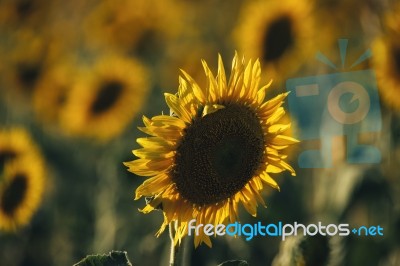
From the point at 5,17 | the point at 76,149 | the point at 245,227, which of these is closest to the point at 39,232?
the point at 76,149

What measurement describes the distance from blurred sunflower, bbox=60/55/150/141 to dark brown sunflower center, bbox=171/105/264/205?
3.12ft

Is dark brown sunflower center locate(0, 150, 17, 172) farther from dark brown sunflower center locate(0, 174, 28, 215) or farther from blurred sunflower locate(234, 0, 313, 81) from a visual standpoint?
blurred sunflower locate(234, 0, 313, 81)

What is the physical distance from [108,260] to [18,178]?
91 cm

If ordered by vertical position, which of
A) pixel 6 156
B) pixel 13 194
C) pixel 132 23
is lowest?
pixel 13 194

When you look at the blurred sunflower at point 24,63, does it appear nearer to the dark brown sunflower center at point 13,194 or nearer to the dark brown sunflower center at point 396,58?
the dark brown sunflower center at point 13,194

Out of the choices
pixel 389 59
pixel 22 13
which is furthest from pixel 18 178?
pixel 389 59

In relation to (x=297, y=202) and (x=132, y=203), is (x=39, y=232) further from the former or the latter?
(x=297, y=202)

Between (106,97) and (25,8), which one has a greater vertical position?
(25,8)

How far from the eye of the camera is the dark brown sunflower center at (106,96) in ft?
7.58

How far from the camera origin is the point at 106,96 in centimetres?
233

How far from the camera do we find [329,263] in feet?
5.22

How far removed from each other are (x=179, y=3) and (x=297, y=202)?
25.7 inches

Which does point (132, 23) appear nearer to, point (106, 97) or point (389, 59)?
point (106, 97)

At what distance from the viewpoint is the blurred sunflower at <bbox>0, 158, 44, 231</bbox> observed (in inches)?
82.7
